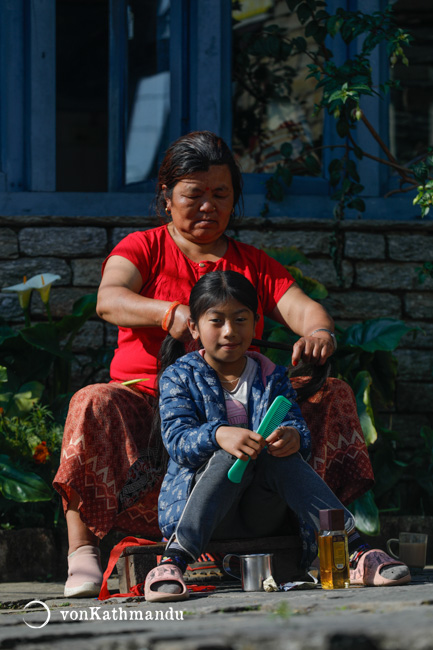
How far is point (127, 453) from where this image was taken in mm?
2559

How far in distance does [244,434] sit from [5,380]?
1.41 metres

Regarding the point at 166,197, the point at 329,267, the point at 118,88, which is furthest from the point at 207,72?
the point at 166,197

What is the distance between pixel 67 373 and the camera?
3771mm

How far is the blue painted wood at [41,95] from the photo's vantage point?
4.23m

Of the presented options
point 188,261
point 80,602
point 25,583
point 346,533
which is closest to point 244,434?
point 346,533

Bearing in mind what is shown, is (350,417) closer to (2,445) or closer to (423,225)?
(2,445)

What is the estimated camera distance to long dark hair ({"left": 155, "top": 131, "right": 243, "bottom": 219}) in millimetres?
2852

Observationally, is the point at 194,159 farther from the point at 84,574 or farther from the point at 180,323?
the point at 84,574

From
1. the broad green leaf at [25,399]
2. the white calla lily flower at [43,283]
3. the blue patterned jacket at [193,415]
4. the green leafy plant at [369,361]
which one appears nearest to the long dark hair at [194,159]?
the blue patterned jacket at [193,415]

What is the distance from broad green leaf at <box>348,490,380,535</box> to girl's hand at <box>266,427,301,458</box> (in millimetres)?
Answer: 1052

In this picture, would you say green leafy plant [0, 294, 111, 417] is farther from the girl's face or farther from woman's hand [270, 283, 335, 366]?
the girl's face

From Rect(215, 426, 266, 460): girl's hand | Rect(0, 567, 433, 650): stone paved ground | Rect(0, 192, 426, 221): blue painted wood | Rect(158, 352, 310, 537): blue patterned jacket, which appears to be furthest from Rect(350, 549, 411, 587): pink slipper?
Rect(0, 192, 426, 221): blue painted wood

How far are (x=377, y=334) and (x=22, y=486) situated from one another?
1.51 m

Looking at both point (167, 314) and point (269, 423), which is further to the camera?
point (167, 314)
